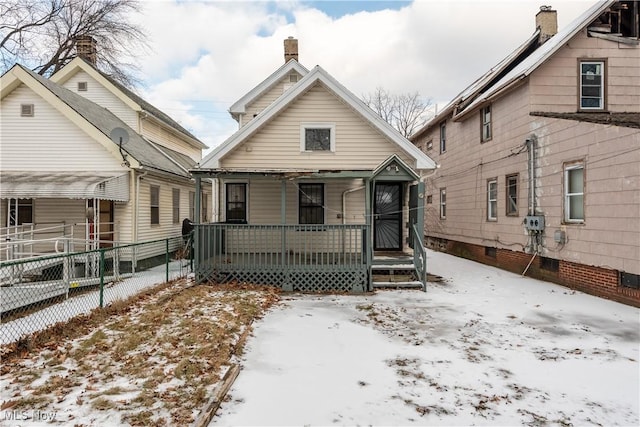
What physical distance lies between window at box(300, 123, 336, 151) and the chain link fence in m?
5.45

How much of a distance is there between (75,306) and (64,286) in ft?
3.21

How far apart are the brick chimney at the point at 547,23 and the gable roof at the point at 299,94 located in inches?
330

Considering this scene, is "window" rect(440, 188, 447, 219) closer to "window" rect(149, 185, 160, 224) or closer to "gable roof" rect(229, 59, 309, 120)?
"gable roof" rect(229, 59, 309, 120)

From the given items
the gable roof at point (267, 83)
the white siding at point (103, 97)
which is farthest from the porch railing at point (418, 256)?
the white siding at point (103, 97)

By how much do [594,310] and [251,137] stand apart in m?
9.98

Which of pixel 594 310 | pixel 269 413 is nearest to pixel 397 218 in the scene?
pixel 594 310

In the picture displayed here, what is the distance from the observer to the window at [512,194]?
12.7m

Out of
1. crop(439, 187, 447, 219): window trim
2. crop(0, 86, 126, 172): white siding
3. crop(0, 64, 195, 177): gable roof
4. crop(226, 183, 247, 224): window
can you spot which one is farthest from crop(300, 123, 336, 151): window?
crop(439, 187, 447, 219): window trim

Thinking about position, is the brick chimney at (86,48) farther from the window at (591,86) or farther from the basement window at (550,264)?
the basement window at (550,264)

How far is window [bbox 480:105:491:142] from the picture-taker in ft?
47.7

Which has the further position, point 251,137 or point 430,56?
point 430,56

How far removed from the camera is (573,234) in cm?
1002

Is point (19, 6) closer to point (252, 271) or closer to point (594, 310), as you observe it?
point (252, 271)

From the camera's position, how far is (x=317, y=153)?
1182 centimetres
